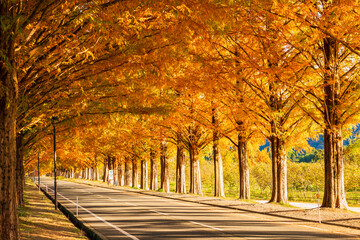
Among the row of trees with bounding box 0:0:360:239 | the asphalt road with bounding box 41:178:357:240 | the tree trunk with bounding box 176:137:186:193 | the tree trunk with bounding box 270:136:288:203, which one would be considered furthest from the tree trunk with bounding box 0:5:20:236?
the tree trunk with bounding box 176:137:186:193

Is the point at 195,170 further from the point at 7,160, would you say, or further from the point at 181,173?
the point at 7,160

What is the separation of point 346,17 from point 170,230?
9683 millimetres

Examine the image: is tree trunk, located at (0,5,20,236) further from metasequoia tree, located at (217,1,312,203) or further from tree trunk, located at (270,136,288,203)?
tree trunk, located at (270,136,288,203)

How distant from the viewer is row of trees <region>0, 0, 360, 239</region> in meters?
7.93

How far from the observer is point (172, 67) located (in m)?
13.7

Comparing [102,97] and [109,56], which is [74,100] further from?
[109,56]

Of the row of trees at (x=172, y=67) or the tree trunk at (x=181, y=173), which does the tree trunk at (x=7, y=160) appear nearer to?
the row of trees at (x=172, y=67)

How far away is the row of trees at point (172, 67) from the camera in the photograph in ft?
26.0

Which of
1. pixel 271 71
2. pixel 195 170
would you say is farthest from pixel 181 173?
pixel 271 71

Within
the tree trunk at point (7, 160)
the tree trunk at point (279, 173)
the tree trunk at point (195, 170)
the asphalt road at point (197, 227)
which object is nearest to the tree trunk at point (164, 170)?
the tree trunk at point (195, 170)

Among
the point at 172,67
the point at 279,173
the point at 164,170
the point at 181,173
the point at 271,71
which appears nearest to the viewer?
the point at 172,67

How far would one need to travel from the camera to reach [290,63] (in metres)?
17.4

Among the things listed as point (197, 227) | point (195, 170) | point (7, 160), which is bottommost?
point (197, 227)

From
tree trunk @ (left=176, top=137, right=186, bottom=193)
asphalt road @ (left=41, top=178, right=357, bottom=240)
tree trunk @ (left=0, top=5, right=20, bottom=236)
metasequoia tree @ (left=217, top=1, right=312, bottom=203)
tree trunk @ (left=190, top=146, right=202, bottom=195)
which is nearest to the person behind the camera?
tree trunk @ (left=0, top=5, right=20, bottom=236)
